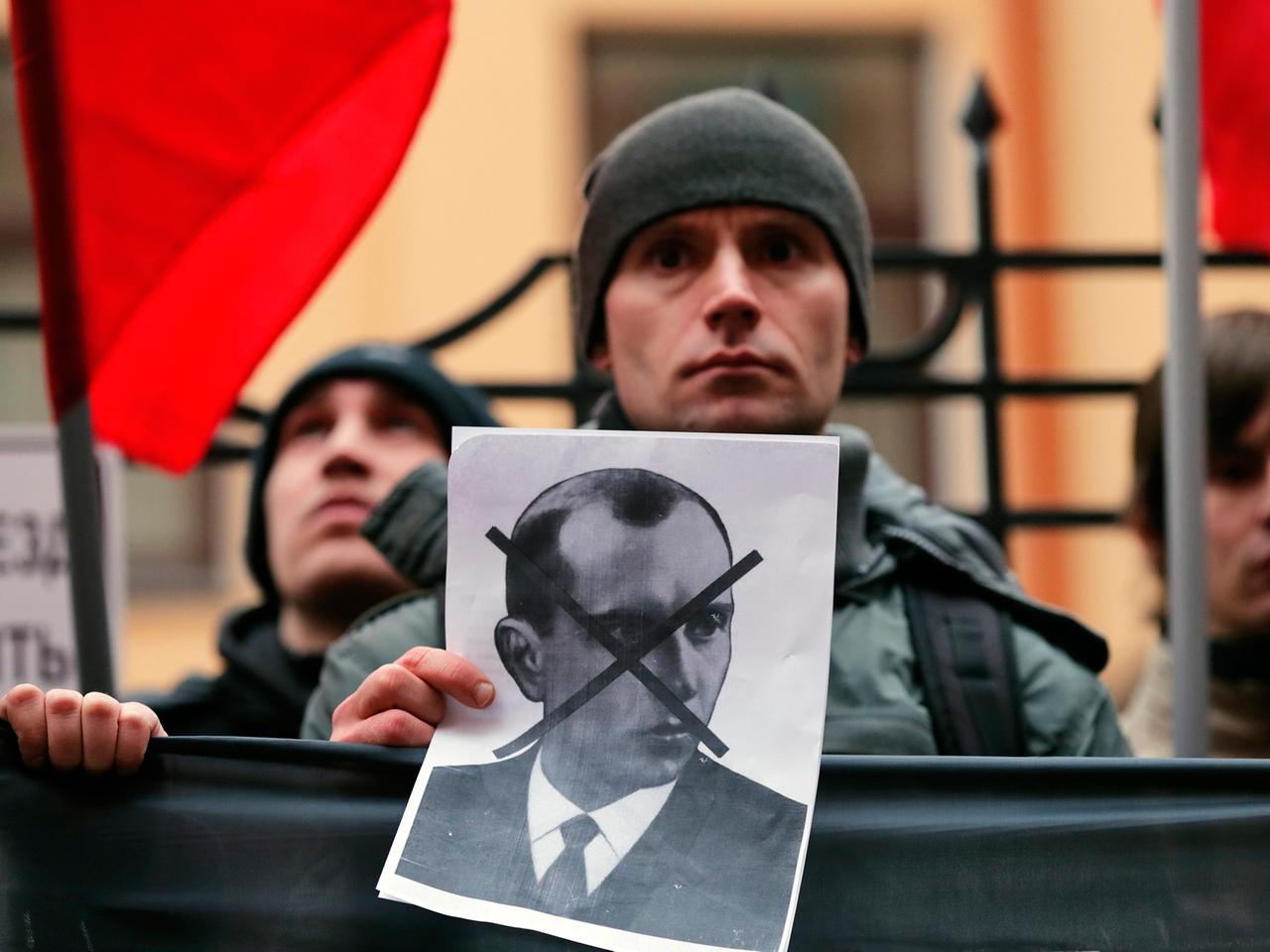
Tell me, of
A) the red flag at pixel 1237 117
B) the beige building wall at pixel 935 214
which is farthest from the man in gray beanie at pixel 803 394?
the beige building wall at pixel 935 214

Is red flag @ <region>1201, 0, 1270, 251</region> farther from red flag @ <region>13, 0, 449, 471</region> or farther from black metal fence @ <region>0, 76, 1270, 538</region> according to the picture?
red flag @ <region>13, 0, 449, 471</region>

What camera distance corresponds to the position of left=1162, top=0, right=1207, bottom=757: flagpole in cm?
214

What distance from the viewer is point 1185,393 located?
88.0 inches

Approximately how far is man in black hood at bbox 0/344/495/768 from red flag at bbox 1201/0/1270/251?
1.32 meters

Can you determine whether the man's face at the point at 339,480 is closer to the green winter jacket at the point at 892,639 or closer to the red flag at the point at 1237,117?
the green winter jacket at the point at 892,639

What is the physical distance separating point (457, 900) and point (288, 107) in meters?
1.85

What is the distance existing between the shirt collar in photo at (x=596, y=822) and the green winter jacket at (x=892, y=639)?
0.48m

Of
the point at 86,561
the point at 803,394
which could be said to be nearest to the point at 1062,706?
the point at 803,394

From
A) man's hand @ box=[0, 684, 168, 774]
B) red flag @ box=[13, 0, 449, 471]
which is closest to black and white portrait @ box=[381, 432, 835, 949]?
man's hand @ box=[0, 684, 168, 774]

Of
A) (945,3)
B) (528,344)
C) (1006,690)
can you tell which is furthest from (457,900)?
(945,3)

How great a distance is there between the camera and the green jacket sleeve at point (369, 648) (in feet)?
6.34

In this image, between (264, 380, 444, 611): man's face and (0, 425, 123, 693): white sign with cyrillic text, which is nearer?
(264, 380, 444, 611): man's face

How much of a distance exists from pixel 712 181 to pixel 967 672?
62 cm

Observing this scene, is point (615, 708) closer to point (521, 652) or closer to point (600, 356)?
point (521, 652)
